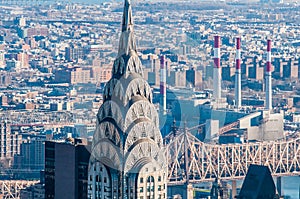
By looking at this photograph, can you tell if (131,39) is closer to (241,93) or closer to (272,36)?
(241,93)

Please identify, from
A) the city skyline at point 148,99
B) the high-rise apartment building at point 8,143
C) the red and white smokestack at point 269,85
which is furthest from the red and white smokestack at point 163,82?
the red and white smokestack at point 269,85

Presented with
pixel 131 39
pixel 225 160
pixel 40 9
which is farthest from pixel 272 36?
pixel 131 39

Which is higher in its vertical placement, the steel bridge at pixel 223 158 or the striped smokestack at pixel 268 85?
the striped smokestack at pixel 268 85

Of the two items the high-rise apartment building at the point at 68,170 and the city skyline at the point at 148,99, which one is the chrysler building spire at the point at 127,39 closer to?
the city skyline at the point at 148,99

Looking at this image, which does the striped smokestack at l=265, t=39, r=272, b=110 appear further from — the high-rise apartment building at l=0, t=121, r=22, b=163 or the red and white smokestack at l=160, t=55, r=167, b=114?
the red and white smokestack at l=160, t=55, r=167, b=114

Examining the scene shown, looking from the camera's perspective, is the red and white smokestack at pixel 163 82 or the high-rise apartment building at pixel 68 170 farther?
the red and white smokestack at pixel 163 82

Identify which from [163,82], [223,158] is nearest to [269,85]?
[223,158]

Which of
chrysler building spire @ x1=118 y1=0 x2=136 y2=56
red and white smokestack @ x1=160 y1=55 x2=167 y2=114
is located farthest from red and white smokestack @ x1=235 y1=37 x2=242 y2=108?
chrysler building spire @ x1=118 y1=0 x2=136 y2=56
